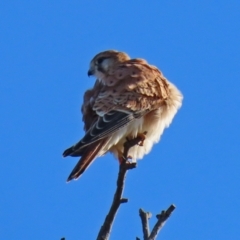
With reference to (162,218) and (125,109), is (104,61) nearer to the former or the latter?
(125,109)

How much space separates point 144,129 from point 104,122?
0.53 meters

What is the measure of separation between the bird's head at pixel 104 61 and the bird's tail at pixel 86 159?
149 centimetres

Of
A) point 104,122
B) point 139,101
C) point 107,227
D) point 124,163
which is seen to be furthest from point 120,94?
point 107,227

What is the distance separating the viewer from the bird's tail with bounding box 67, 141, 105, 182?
3821 mm

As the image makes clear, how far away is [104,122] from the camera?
173 inches

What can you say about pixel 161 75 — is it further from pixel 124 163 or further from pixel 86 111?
pixel 124 163

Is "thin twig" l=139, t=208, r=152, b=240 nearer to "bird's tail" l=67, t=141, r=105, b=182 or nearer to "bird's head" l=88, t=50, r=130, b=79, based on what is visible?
"bird's tail" l=67, t=141, r=105, b=182

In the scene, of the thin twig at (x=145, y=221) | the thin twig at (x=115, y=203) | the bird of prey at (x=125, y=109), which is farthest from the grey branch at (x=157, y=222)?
the bird of prey at (x=125, y=109)

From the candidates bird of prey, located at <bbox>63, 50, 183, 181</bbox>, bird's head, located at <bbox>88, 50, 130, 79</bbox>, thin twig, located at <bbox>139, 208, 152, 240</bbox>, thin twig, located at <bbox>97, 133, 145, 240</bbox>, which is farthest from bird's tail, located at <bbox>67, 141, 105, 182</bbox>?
bird's head, located at <bbox>88, 50, 130, 79</bbox>

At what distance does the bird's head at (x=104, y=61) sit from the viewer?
5723 mm

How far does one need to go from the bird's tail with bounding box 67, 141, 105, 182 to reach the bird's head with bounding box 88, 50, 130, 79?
1494 millimetres

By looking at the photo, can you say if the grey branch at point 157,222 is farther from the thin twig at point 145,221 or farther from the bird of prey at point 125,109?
the bird of prey at point 125,109

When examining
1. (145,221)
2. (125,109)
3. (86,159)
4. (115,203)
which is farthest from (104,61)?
(145,221)

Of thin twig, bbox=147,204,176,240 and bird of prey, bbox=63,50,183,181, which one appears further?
Answer: bird of prey, bbox=63,50,183,181
